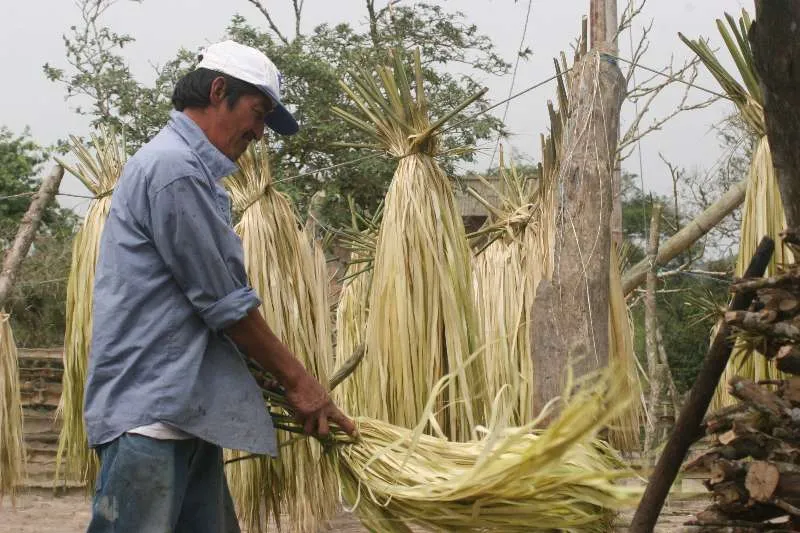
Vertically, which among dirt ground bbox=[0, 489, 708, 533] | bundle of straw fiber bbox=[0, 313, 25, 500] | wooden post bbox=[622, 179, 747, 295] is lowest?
dirt ground bbox=[0, 489, 708, 533]

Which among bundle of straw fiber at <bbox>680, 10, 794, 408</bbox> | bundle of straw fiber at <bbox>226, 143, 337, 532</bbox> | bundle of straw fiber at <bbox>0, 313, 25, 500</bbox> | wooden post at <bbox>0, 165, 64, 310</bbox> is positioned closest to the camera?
bundle of straw fiber at <bbox>680, 10, 794, 408</bbox>

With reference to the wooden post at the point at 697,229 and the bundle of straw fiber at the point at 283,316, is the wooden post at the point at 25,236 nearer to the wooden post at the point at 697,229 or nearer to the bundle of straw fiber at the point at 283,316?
the bundle of straw fiber at the point at 283,316

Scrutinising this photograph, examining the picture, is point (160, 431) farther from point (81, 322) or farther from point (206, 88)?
point (81, 322)

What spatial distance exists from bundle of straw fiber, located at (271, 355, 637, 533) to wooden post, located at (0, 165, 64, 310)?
3.85 m

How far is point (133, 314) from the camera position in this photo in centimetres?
274

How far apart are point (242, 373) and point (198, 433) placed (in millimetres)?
216

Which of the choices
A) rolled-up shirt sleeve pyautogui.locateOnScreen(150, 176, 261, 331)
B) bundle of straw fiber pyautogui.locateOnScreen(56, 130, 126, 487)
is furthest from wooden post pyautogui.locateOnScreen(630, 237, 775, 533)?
bundle of straw fiber pyautogui.locateOnScreen(56, 130, 126, 487)

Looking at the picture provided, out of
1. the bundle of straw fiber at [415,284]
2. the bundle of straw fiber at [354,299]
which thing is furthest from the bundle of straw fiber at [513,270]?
the bundle of straw fiber at [354,299]

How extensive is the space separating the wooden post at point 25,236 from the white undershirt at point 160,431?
13.7 feet

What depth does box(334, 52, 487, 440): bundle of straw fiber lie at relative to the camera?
16.1 feet

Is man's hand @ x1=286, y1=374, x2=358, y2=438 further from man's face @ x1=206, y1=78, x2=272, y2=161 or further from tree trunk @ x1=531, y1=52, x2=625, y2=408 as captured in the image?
tree trunk @ x1=531, y1=52, x2=625, y2=408

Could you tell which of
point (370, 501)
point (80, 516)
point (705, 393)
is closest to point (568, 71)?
point (705, 393)

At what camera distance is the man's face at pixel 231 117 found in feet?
9.66

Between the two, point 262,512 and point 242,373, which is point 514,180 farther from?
point 242,373
